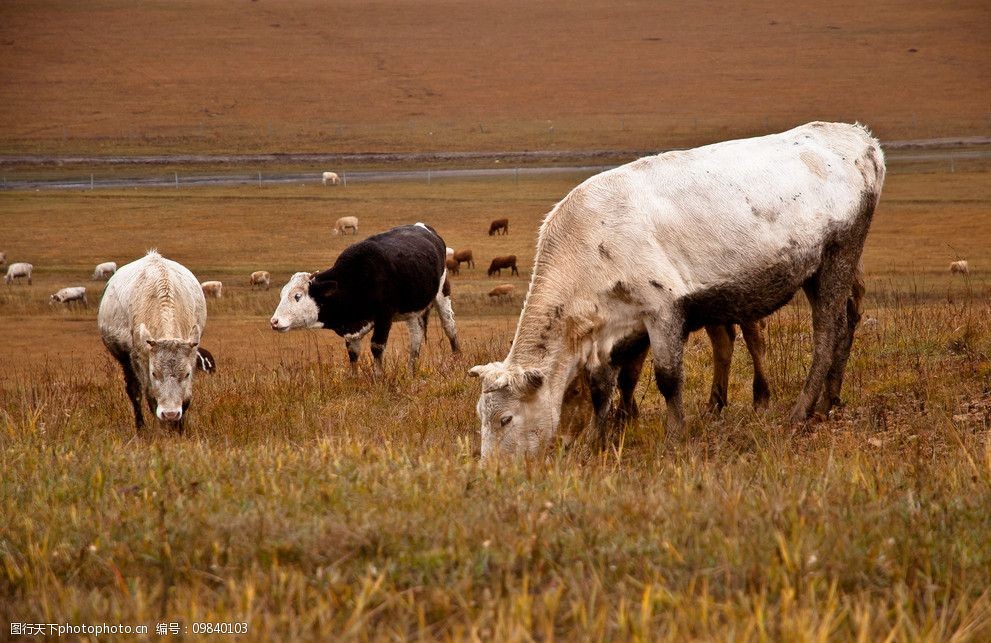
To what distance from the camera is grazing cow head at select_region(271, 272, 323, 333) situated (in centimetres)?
1447

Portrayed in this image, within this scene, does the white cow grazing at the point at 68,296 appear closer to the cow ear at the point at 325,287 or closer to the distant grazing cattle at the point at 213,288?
the distant grazing cattle at the point at 213,288

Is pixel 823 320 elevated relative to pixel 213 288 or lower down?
elevated

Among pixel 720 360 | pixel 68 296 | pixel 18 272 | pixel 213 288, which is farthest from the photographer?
pixel 18 272

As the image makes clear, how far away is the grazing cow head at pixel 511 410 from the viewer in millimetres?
7543

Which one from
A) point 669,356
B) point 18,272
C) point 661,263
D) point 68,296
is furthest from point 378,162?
point 669,356

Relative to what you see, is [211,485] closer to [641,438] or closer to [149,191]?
[641,438]

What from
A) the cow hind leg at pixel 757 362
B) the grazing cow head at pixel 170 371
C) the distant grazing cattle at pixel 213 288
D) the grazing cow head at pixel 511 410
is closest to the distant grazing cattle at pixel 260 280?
the distant grazing cattle at pixel 213 288

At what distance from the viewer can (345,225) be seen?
156ft

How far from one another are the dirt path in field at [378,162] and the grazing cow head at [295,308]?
170 ft

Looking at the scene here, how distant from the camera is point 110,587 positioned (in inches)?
158

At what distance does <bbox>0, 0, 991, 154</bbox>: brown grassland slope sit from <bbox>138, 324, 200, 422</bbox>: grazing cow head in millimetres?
75607

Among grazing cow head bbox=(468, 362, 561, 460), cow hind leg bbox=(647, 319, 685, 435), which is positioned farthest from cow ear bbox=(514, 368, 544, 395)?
cow hind leg bbox=(647, 319, 685, 435)

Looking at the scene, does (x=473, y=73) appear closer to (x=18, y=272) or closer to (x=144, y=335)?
(x=18, y=272)

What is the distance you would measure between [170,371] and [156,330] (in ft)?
2.10
